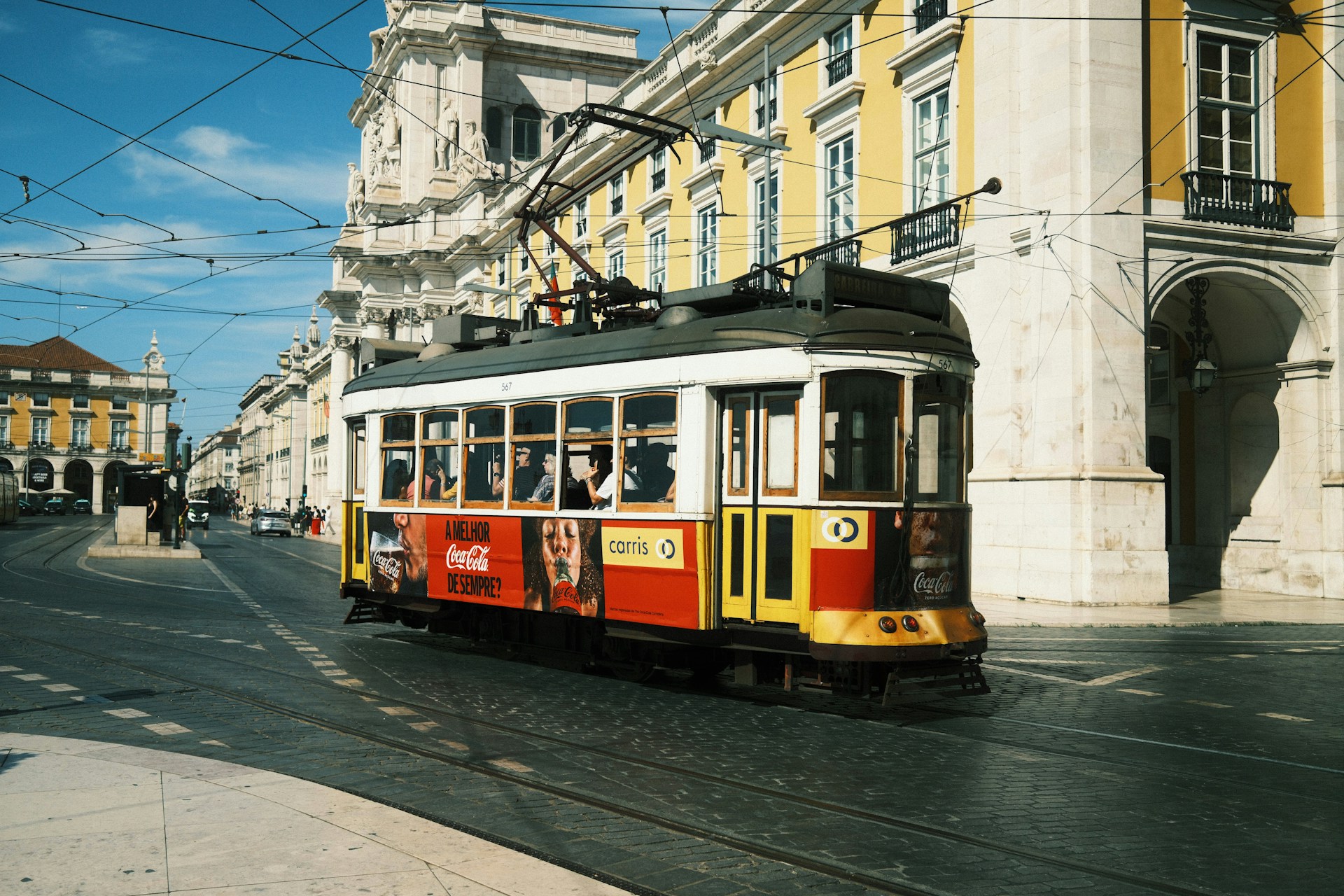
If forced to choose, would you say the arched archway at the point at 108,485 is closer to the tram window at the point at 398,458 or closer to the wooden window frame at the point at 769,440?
the tram window at the point at 398,458

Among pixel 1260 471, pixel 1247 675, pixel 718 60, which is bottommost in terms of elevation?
pixel 1247 675

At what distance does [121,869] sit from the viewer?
16.9 ft

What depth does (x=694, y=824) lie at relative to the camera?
6.21 meters

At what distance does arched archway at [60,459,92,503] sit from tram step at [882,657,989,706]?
123 metres

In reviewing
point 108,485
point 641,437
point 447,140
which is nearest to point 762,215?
point 641,437

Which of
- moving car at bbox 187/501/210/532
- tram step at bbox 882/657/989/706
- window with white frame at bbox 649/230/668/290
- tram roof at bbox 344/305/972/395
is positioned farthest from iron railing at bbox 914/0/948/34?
moving car at bbox 187/501/210/532

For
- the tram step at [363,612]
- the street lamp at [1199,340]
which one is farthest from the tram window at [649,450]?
the street lamp at [1199,340]

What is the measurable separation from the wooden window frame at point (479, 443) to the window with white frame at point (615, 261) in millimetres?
25354

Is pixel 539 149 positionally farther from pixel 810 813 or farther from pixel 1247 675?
pixel 810 813

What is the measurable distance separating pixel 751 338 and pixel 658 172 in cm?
2646

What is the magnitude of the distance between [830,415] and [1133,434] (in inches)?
476

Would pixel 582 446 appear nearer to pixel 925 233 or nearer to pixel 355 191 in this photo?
pixel 925 233

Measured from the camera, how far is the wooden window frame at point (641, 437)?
1005cm

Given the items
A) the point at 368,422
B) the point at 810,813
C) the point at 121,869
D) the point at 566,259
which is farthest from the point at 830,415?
the point at 566,259
